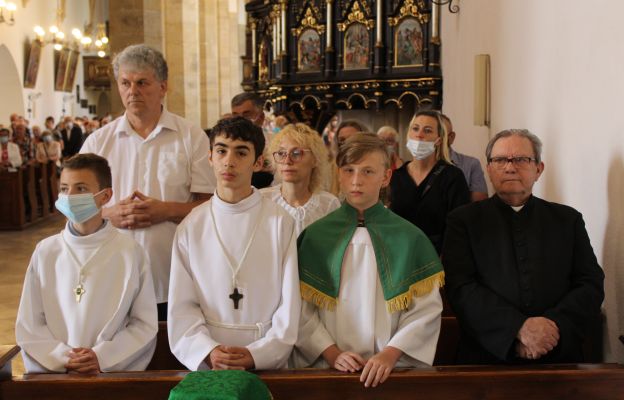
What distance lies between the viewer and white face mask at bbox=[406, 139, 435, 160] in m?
4.75

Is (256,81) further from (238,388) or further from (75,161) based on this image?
(238,388)

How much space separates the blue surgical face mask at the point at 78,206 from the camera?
9.87ft

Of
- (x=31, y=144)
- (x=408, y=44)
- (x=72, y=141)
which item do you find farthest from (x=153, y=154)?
(x=72, y=141)

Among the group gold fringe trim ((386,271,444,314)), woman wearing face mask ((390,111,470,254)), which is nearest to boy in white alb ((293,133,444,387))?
gold fringe trim ((386,271,444,314))

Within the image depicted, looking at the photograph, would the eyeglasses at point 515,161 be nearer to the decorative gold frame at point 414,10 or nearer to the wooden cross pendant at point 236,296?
the wooden cross pendant at point 236,296

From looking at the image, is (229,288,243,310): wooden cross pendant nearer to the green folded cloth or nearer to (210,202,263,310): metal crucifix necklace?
(210,202,263,310): metal crucifix necklace

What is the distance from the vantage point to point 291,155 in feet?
13.3

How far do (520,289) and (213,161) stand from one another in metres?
1.40

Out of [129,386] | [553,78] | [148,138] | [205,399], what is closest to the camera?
[205,399]

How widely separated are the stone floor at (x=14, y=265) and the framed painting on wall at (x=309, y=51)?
4830mm

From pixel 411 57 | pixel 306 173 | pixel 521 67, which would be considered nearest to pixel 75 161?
pixel 306 173

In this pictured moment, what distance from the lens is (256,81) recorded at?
14383 mm

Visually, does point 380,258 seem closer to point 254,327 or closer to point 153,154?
point 254,327

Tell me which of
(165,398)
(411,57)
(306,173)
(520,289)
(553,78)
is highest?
(411,57)
